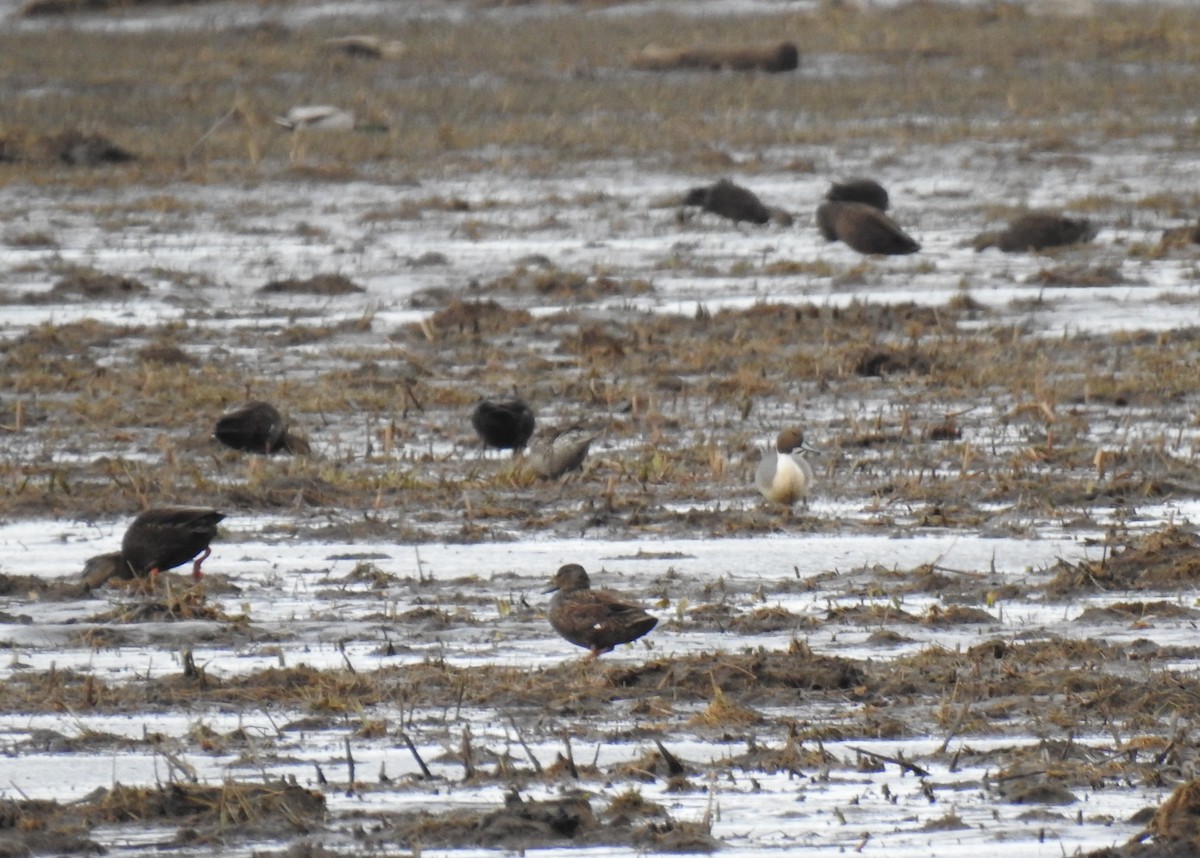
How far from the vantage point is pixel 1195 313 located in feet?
38.4

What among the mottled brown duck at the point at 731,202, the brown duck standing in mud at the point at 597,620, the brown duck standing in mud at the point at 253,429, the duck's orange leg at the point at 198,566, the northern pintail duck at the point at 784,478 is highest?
the brown duck standing in mud at the point at 597,620

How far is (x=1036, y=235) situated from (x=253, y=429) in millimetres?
7083

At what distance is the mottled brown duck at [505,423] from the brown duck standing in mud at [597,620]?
2.95 meters

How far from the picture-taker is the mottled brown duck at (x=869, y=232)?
1369 centimetres

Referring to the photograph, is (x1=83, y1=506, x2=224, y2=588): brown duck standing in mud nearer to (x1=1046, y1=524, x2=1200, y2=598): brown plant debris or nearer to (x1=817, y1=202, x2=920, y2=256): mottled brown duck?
(x1=1046, y1=524, x2=1200, y2=598): brown plant debris

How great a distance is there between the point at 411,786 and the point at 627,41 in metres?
22.1

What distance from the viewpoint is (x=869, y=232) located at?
45.0 ft

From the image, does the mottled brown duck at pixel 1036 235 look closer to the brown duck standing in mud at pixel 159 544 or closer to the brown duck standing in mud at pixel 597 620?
the brown duck standing in mud at pixel 159 544

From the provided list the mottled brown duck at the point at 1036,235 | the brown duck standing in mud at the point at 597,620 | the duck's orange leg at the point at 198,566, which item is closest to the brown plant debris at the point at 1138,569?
the brown duck standing in mud at the point at 597,620

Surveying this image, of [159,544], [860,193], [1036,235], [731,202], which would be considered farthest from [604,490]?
[860,193]

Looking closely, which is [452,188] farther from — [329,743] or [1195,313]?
[329,743]

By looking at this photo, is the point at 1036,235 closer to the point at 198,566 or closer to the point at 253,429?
the point at 253,429

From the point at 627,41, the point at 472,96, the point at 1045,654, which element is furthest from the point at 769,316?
the point at 627,41

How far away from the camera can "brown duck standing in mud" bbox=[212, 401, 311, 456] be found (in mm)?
8227
